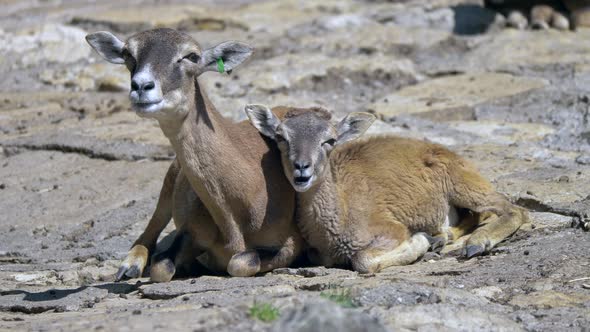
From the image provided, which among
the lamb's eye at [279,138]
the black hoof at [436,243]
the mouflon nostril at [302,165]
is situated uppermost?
the lamb's eye at [279,138]

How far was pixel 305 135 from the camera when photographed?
8359mm

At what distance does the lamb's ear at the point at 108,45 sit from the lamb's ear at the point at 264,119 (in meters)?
1.03

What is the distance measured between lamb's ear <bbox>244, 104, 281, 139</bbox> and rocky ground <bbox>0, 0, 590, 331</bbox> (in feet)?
3.74

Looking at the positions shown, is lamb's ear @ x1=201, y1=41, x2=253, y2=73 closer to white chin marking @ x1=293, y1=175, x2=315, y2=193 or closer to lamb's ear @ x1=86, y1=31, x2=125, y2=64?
lamb's ear @ x1=86, y1=31, x2=125, y2=64

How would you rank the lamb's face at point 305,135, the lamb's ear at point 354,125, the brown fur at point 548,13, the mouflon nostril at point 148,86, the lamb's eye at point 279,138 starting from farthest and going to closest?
the brown fur at point 548,13 < the lamb's ear at point 354,125 < the lamb's eye at point 279,138 < the lamb's face at point 305,135 < the mouflon nostril at point 148,86

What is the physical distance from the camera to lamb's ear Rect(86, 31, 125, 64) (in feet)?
27.2

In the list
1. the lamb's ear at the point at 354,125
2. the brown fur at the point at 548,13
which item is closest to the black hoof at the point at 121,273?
the lamb's ear at the point at 354,125

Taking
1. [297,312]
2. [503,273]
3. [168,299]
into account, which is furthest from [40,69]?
[297,312]

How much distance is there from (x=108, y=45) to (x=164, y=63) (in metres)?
0.74

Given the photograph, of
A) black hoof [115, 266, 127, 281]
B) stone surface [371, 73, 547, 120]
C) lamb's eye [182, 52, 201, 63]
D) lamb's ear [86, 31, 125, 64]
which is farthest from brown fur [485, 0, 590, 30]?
black hoof [115, 266, 127, 281]

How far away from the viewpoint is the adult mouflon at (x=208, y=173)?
7.93 metres

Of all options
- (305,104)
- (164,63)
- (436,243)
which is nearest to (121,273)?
(164,63)

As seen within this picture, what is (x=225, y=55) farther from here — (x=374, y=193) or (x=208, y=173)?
(x=374, y=193)

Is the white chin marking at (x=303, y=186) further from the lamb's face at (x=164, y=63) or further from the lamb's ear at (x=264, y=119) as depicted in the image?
the lamb's face at (x=164, y=63)
